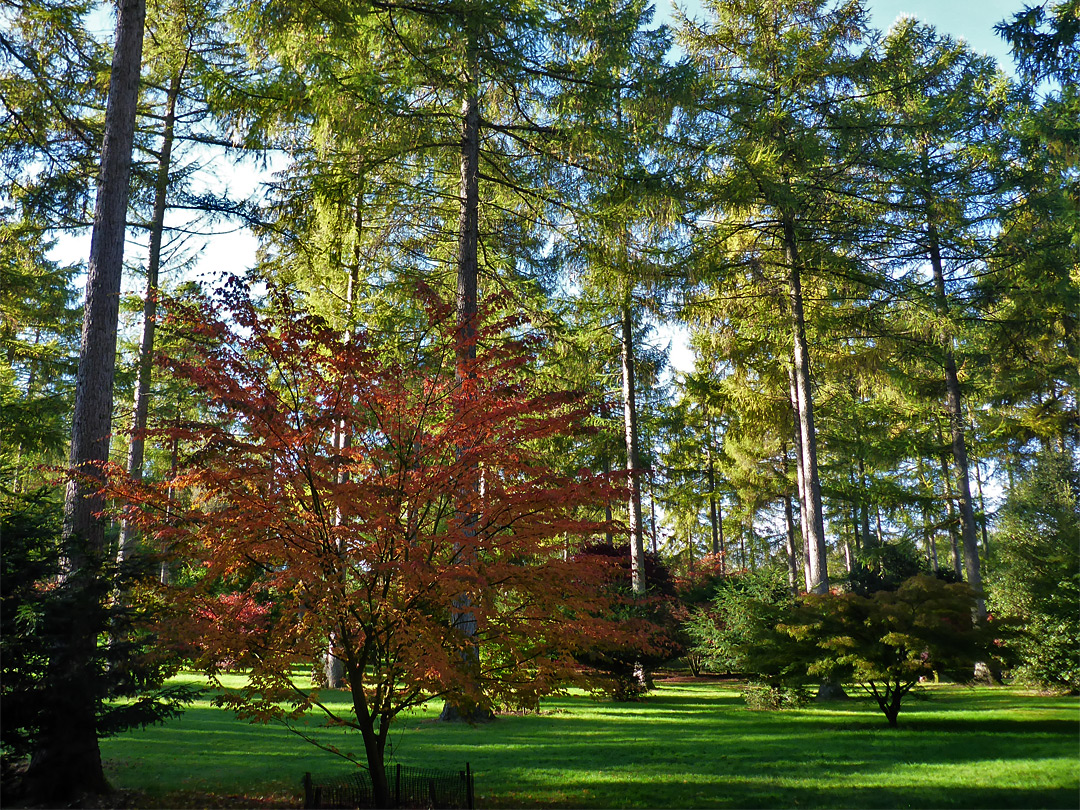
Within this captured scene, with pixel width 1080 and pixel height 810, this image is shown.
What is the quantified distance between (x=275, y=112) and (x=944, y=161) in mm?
13964

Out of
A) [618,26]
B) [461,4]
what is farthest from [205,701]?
[618,26]

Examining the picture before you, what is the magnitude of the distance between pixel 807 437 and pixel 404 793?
35.1ft

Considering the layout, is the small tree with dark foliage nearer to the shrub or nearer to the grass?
the grass

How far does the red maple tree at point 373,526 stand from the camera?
555 centimetres

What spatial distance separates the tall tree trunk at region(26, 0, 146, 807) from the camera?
6441mm

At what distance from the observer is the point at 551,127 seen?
12.0 meters

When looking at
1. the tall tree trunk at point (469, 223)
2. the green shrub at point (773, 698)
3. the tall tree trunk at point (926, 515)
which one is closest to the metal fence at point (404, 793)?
the tall tree trunk at point (469, 223)

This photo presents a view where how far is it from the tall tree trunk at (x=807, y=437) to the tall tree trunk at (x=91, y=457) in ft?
38.7

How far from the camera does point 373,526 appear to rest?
5.48m

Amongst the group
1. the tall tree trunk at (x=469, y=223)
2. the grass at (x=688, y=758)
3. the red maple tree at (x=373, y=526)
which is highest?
the tall tree trunk at (x=469, y=223)

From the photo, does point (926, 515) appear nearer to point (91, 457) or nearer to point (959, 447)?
point (959, 447)

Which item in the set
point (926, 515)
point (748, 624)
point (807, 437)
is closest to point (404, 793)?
point (748, 624)

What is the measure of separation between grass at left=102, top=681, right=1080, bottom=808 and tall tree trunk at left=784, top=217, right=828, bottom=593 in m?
2.73

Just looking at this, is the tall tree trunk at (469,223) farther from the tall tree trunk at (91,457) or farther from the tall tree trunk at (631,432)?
the tall tree trunk at (631,432)
